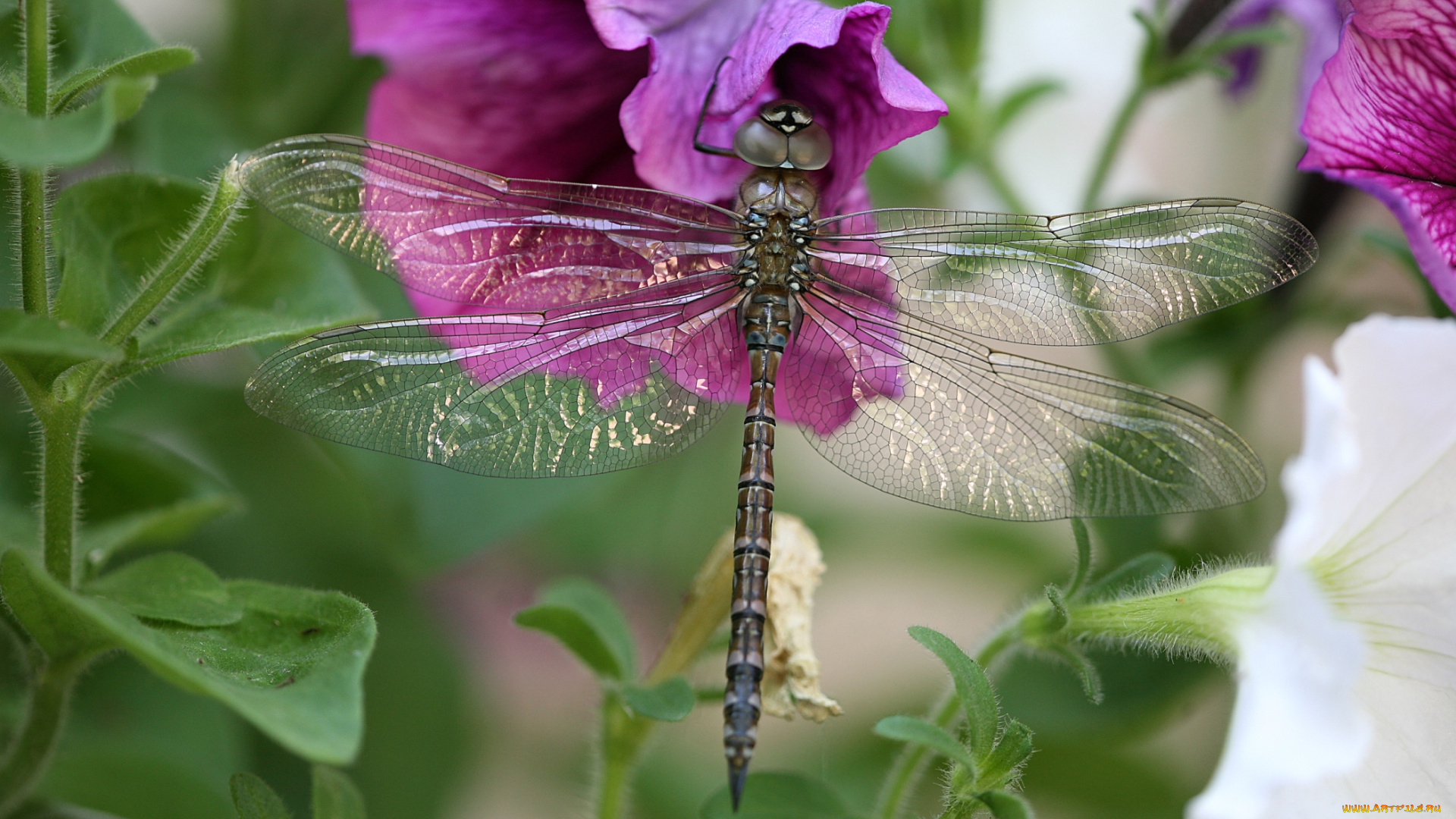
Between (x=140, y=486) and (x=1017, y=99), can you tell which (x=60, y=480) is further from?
(x=1017, y=99)

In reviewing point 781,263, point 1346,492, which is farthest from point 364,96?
point 1346,492

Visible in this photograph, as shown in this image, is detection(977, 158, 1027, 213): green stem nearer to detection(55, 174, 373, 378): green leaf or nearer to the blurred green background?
the blurred green background

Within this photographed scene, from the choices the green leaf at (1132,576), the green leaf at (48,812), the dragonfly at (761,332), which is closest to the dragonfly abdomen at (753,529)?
the dragonfly at (761,332)

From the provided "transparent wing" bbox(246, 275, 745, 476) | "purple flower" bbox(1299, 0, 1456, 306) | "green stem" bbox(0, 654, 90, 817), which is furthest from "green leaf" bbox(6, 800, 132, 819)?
"purple flower" bbox(1299, 0, 1456, 306)

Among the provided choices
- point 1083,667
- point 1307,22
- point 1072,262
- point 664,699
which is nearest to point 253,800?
point 664,699

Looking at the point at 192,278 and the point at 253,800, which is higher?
the point at 192,278

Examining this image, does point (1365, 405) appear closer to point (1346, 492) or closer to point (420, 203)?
point (1346, 492)
